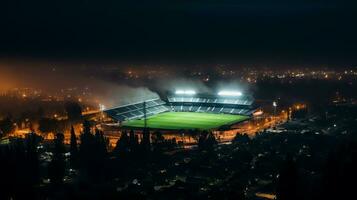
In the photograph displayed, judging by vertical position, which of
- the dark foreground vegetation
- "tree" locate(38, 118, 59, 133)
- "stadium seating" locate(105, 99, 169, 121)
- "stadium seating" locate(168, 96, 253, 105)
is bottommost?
the dark foreground vegetation

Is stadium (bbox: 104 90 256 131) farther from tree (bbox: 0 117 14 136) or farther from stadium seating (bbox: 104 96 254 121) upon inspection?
tree (bbox: 0 117 14 136)

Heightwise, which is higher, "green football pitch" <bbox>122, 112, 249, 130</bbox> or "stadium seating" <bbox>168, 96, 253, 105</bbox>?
"stadium seating" <bbox>168, 96, 253, 105</bbox>

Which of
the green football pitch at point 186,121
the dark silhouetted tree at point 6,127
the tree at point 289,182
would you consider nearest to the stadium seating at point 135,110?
the green football pitch at point 186,121

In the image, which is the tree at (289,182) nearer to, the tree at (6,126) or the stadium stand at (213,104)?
the tree at (6,126)

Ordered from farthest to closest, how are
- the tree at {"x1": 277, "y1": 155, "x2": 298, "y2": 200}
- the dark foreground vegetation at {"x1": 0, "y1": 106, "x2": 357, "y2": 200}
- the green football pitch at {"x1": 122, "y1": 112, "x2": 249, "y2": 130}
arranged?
the green football pitch at {"x1": 122, "y1": 112, "x2": 249, "y2": 130} < the dark foreground vegetation at {"x1": 0, "y1": 106, "x2": 357, "y2": 200} < the tree at {"x1": 277, "y1": 155, "x2": 298, "y2": 200}

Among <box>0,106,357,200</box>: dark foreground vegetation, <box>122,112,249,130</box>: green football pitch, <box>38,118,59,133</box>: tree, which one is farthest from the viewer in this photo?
<box>122,112,249,130</box>: green football pitch

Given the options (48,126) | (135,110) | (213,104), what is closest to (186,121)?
(135,110)

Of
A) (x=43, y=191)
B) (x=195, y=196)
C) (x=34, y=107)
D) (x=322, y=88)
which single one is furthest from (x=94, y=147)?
(x=322, y=88)

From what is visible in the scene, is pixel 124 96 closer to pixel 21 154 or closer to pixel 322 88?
pixel 322 88

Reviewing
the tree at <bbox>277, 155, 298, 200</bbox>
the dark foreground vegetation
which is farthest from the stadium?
the tree at <bbox>277, 155, 298, 200</bbox>
